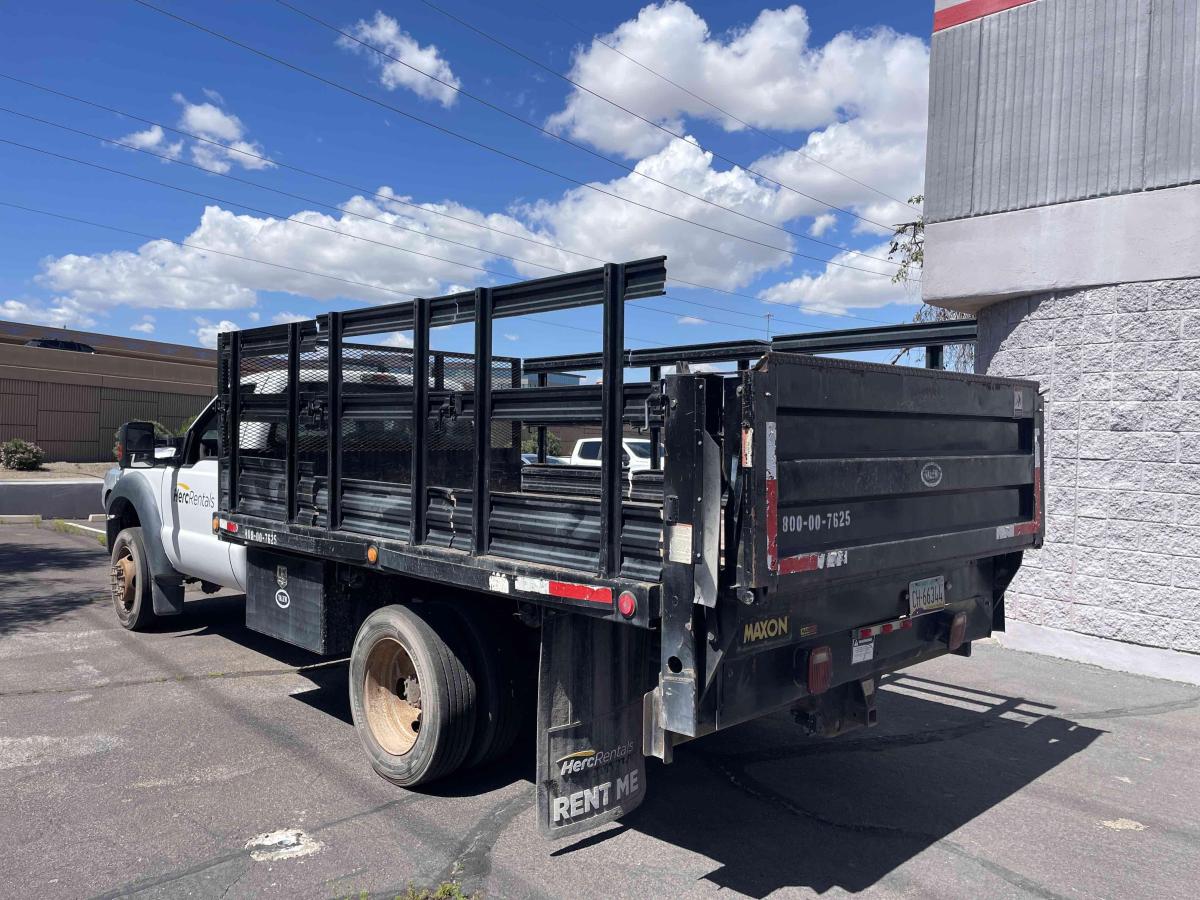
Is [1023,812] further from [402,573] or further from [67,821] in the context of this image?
[67,821]

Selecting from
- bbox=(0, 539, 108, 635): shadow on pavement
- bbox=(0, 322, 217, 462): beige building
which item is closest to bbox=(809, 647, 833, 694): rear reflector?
bbox=(0, 539, 108, 635): shadow on pavement

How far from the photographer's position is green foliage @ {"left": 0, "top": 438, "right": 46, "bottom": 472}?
24.2m

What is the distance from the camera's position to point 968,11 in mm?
8992

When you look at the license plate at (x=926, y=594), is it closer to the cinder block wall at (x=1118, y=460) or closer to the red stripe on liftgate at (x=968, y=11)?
the cinder block wall at (x=1118, y=460)

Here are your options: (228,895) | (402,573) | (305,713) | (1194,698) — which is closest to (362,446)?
(402,573)

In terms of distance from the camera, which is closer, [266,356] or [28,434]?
[266,356]

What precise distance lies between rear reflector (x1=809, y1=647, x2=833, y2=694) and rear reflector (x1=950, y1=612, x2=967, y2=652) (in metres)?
1.17

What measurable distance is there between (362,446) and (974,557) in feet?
11.3

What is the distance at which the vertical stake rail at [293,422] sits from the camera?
552 centimetres

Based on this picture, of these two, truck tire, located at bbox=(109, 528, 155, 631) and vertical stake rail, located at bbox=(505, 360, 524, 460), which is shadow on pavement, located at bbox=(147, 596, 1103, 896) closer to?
vertical stake rail, located at bbox=(505, 360, 524, 460)

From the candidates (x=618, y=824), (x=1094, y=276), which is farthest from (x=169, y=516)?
(x=1094, y=276)

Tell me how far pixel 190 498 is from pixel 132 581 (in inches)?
62.3

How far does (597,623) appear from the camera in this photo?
389cm

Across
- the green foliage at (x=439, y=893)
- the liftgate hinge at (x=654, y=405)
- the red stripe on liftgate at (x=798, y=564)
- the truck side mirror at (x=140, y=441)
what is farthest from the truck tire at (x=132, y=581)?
the red stripe on liftgate at (x=798, y=564)
